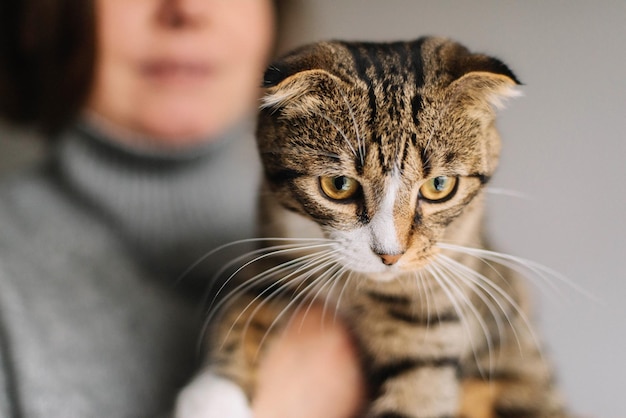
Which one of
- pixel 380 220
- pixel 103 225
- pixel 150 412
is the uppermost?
pixel 380 220

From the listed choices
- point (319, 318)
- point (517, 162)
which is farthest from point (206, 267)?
point (517, 162)

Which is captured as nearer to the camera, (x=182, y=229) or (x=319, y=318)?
(x=319, y=318)

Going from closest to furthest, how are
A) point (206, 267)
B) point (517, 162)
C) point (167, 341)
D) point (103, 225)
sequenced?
point (517, 162) < point (206, 267) < point (167, 341) < point (103, 225)

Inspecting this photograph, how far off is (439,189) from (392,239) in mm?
65

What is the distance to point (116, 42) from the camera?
716mm

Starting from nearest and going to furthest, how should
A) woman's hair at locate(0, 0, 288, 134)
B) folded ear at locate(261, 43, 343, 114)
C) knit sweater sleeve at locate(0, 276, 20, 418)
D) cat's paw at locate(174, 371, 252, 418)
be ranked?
1. folded ear at locate(261, 43, 343, 114)
2. cat's paw at locate(174, 371, 252, 418)
3. knit sweater sleeve at locate(0, 276, 20, 418)
4. woman's hair at locate(0, 0, 288, 134)

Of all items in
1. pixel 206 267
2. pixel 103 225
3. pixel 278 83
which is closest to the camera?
pixel 278 83

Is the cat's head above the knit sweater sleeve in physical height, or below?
above

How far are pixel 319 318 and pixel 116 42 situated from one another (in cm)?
49

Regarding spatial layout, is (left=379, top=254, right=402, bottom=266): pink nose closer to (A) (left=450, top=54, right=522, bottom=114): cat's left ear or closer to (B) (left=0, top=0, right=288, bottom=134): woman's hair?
(A) (left=450, top=54, right=522, bottom=114): cat's left ear

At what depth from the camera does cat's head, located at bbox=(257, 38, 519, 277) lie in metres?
0.43

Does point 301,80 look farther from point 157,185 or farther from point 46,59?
point 46,59

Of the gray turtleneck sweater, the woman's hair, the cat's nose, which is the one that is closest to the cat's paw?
the gray turtleneck sweater

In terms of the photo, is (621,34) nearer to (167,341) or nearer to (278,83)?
(278,83)
